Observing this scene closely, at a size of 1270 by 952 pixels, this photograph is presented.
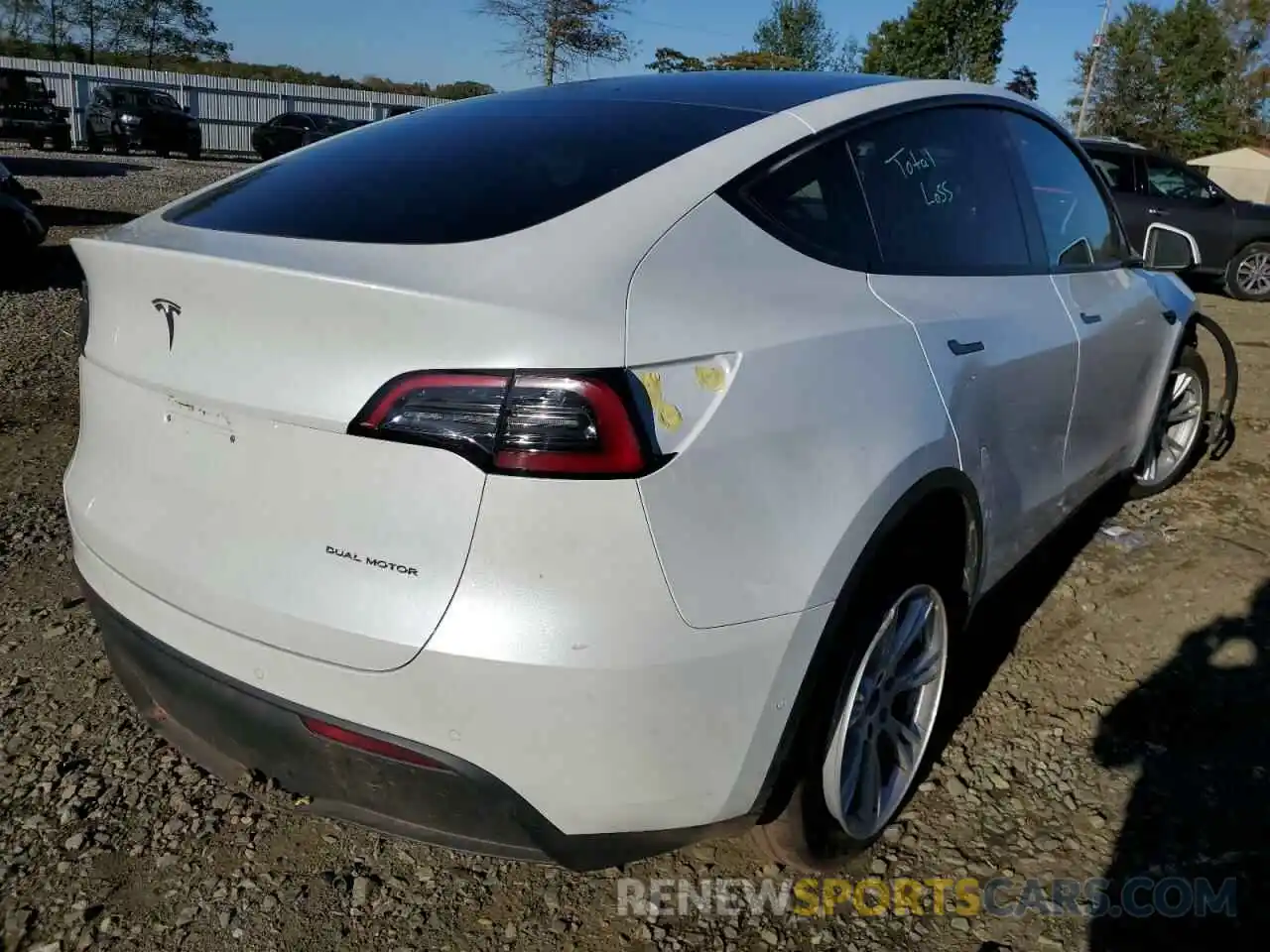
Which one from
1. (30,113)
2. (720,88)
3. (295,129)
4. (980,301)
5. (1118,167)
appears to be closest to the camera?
(980,301)

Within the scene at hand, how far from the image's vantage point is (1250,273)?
12156mm

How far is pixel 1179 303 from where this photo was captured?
4.20 m

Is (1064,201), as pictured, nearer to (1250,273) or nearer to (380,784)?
(380,784)

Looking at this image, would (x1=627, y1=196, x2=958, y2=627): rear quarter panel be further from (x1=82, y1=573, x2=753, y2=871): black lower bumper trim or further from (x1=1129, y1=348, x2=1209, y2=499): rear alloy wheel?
(x1=1129, y1=348, x2=1209, y2=499): rear alloy wheel

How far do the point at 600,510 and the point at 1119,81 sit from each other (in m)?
52.7

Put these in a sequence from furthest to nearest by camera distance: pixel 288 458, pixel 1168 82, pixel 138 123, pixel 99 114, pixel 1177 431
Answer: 1. pixel 1168 82
2. pixel 99 114
3. pixel 138 123
4. pixel 1177 431
5. pixel 288 458

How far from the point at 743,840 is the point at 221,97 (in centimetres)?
3475

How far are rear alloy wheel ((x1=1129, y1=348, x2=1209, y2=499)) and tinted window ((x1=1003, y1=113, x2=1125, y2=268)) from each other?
117 centimetres

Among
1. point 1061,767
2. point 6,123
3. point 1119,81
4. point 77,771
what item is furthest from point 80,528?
point 1119,81

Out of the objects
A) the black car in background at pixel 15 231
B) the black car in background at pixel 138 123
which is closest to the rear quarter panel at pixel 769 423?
the black car in background at pixel 15 231

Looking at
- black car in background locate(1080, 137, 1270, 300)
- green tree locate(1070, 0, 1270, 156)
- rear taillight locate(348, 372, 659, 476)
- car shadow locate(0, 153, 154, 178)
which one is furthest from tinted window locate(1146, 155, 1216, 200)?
green tree locate(1070, 0, 1270, 156)

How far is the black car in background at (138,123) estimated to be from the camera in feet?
82.0

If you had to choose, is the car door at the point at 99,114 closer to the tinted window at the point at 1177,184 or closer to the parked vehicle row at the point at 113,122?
the parked vehicle row at the point at 113,122

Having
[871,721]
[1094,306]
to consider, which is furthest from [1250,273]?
[871,721]
